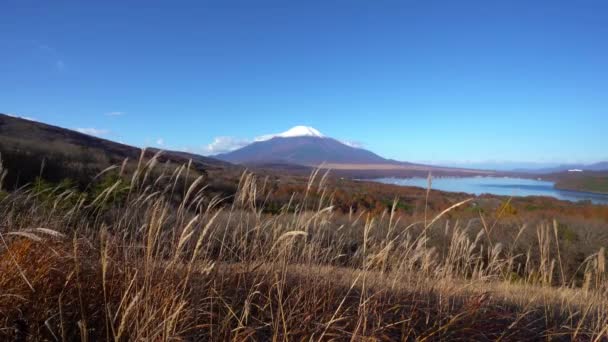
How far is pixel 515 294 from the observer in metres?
4.49

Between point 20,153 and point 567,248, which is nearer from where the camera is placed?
point 567,248

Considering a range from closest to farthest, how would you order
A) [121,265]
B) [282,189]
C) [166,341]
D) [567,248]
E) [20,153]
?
[166,341], [121,265], [567,248], [20,153], [282,189]

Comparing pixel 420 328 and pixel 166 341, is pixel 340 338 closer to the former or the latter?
pixel 420 328

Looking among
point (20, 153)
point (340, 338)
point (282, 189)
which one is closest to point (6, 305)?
point (340, 338)

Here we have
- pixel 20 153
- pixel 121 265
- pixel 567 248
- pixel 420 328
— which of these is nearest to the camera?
pixel 121 265

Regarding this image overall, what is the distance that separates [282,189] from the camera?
20.6m

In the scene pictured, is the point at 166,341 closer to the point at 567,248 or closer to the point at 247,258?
the point at 247,258

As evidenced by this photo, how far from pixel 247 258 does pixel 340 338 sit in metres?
1.14

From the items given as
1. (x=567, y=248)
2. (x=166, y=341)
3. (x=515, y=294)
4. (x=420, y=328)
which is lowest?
(x=567, y=248)

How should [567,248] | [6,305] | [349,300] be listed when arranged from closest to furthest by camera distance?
[6,305], [349,300], [567,248]

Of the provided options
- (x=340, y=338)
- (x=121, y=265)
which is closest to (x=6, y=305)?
(x=121, y=265)

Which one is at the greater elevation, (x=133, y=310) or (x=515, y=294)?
(x=133, y=310)

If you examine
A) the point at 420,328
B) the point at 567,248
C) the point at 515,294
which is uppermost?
the point at 420,328

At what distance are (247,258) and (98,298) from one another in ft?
3.88
